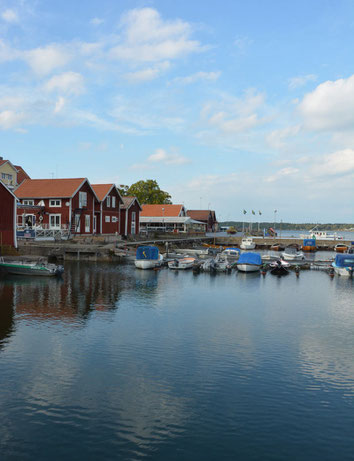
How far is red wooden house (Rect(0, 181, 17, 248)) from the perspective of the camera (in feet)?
153

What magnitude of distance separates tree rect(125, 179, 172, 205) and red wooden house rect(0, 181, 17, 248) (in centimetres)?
6603

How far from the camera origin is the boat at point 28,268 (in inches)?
1721

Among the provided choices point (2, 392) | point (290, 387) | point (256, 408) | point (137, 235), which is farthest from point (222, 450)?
point (137, 235)

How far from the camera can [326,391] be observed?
51.4 feet

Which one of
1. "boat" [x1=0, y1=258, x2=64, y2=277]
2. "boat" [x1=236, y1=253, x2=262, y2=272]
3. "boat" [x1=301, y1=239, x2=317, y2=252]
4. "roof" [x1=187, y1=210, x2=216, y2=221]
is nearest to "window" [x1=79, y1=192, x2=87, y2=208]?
"boat" [x1=0, y1=258, x2=64, y2=277]

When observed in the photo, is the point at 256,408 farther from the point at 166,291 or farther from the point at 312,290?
the point at 312,290

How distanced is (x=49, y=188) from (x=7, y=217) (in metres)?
21.5

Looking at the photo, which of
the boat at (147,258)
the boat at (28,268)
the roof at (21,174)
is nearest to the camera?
the boat at (28,268)

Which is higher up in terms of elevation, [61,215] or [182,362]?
[61,215]

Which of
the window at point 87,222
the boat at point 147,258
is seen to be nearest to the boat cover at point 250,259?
the boat at point 147,258

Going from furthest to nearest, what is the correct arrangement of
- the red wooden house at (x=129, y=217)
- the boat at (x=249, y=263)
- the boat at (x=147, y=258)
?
the red wooden house at (x=129, y=217), the boat at (x=249, y=263), the boat at (x=147, y=258)

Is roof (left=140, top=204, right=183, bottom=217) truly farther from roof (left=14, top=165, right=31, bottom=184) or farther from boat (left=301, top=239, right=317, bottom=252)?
boat (left=301, top=239, right=317, bottom=252)

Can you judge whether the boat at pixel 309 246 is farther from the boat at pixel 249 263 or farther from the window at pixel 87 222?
the window at pixel 87 222

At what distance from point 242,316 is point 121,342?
10.9m
